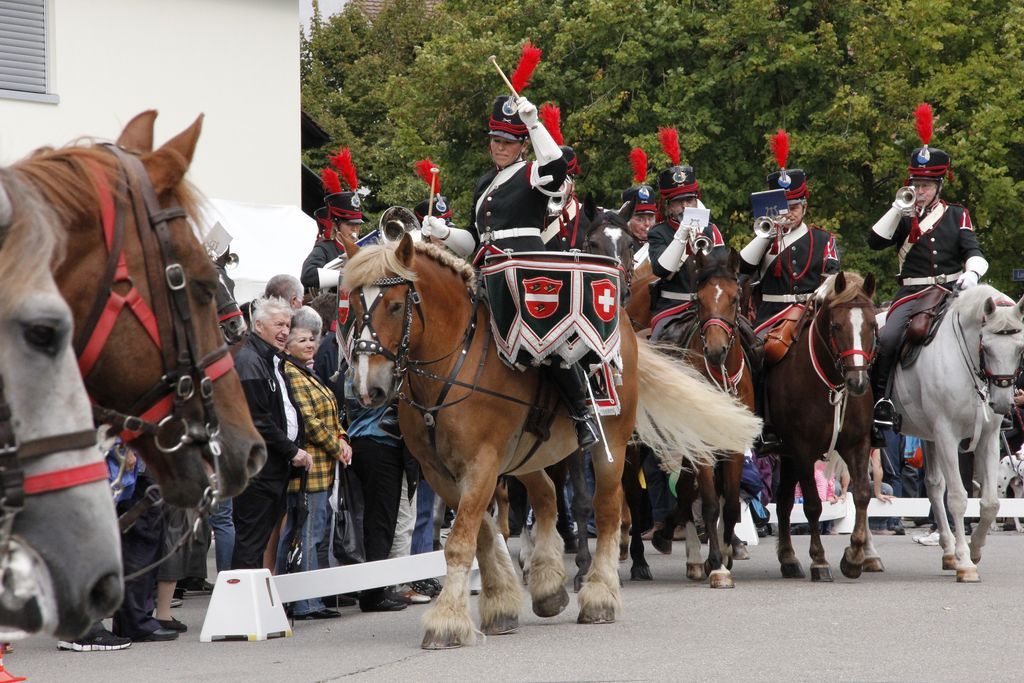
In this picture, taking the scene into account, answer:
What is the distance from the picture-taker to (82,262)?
12.5ft

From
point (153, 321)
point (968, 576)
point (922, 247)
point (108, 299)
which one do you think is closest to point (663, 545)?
point (968, 576)

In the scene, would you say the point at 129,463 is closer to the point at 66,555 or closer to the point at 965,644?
the point at 965,644

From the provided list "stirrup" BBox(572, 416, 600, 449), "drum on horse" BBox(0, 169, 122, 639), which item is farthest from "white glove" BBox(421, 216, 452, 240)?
"drum on horse" BBox(0, 169, 122, 639)

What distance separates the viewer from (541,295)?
916 centimetres

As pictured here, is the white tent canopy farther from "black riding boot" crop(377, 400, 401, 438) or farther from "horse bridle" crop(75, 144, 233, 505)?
"horse bridle" crop(75, 144, 233, 505)

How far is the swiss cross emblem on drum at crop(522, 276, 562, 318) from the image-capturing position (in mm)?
9102

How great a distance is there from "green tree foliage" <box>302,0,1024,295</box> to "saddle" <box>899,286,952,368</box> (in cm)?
1450

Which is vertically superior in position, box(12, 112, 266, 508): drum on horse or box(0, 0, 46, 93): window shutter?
box(0, 0, 46, 93): window shutter

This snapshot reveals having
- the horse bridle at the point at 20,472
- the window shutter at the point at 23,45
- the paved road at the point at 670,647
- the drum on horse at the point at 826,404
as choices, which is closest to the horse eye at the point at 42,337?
the horse bridle at the point at 20,472

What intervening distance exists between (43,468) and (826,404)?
10148 mm

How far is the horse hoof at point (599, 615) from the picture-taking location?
9711 millimetres

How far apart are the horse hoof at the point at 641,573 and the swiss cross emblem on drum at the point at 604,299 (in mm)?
3920

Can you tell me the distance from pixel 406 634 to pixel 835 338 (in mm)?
4825

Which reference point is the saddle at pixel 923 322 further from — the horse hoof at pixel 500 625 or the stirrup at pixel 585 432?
the horse hoof at pixel 500 625
